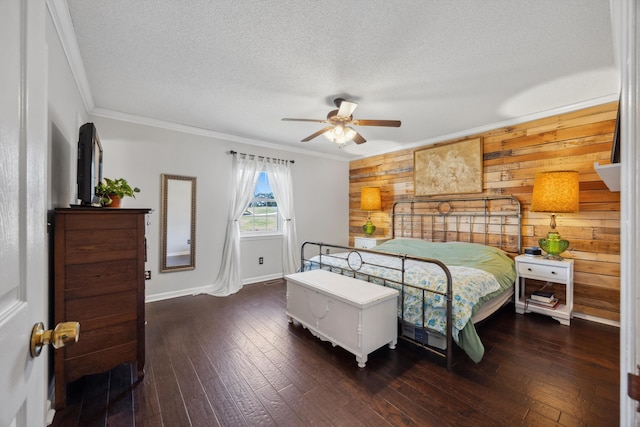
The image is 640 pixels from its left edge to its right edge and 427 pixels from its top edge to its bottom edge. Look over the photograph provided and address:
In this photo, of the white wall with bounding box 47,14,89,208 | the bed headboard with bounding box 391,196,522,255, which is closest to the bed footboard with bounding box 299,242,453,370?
the bed headboard with bounding box 391,196,522,255

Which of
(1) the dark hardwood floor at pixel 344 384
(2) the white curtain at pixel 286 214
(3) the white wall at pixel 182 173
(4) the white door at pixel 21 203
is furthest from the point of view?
(2) the white curtain at pixel 286 214

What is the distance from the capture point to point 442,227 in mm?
4352

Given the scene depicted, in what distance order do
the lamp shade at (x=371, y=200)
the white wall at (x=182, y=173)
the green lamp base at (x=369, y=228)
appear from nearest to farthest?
the white wall at (x=182, y=173) → the lamp shade at (x=371, y=200) → the green lamp base at (x=369, y=228)

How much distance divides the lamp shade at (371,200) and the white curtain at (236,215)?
2.03m

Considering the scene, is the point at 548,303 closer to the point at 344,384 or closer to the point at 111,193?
the point at 344,384

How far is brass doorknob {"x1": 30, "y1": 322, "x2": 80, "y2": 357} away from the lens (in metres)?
0.62

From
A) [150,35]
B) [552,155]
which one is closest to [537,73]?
[552,155]

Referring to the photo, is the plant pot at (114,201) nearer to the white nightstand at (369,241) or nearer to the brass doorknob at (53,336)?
the brass doorknob at (53,336)

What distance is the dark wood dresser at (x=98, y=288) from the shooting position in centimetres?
170

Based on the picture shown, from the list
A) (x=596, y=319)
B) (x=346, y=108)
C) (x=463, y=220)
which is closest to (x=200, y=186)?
Answer: (x=346, y=108)

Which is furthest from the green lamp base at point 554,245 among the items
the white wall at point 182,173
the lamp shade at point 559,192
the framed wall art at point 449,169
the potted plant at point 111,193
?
the potted plant at point 111,193

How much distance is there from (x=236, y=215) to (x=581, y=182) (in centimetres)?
448

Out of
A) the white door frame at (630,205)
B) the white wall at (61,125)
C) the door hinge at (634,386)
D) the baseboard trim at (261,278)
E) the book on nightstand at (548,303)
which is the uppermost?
the white wall at (61,125)

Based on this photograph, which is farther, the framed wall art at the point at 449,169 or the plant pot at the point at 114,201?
the framed wall art at the point at 449,169
